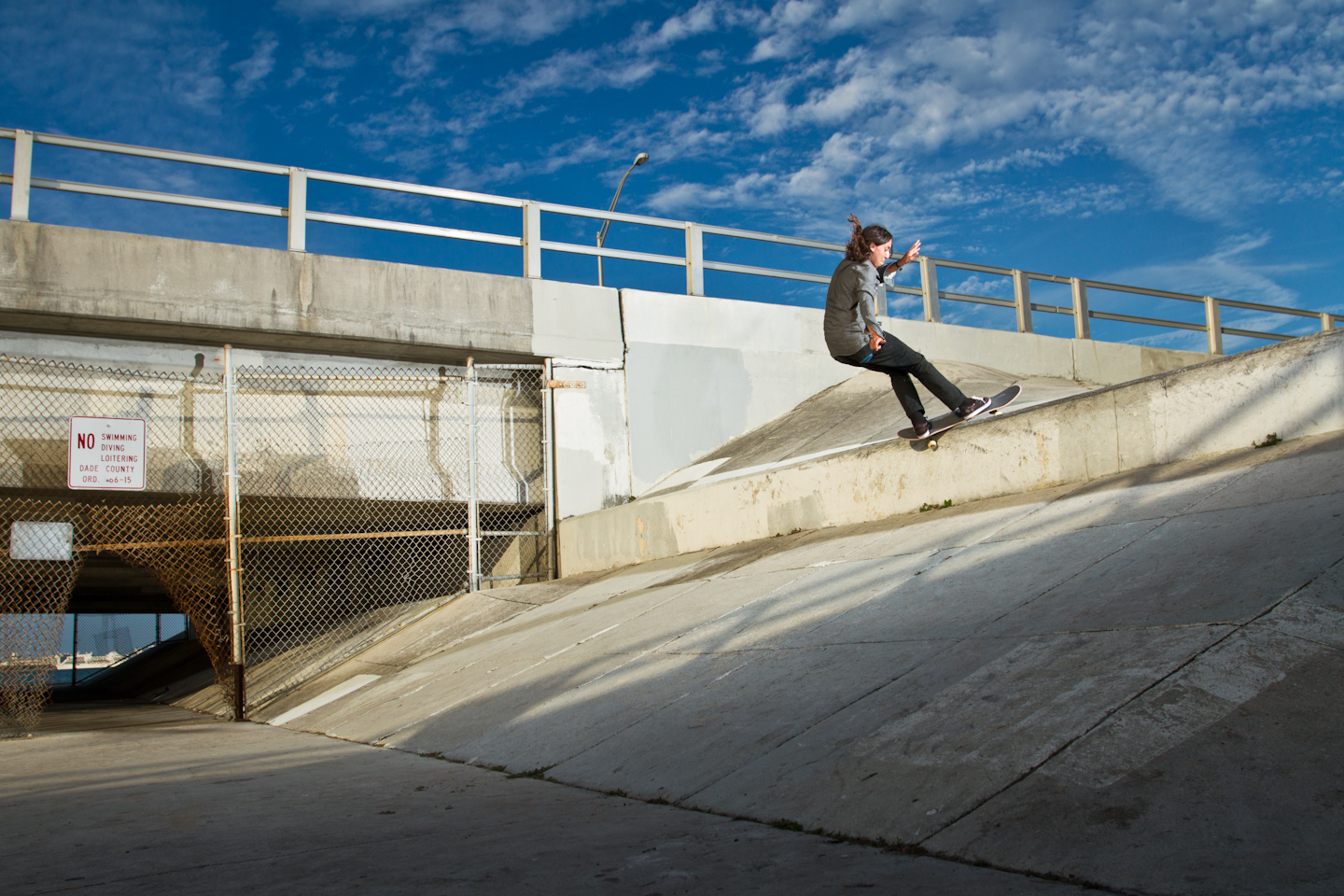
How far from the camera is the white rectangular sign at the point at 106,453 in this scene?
8.66 metres

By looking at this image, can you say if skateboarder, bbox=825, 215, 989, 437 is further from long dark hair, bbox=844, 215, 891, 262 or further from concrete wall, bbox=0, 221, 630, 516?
concrete wall, bbox=0, 221, 630, 516

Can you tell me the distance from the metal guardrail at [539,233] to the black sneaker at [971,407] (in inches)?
41.5

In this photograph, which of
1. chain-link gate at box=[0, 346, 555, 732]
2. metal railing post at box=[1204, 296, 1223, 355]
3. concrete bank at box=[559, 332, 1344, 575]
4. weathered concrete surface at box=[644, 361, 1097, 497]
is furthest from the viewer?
metal railing post at box=[1204, 296, 1223, 355]

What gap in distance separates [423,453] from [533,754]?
7870 millimetres

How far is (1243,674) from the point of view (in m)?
3.02

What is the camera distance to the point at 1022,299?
16094 mm

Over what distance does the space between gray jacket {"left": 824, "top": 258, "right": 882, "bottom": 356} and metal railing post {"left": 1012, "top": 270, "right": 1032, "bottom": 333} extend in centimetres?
1031

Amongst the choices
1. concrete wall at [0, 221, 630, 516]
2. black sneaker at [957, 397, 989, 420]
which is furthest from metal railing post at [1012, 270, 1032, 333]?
black sneaker at [957, 397, 989, 420]

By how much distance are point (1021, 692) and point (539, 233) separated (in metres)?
10.4

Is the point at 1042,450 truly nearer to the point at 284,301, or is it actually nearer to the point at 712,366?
the point at 712,366

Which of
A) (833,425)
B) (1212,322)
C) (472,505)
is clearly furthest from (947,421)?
(1212,322)

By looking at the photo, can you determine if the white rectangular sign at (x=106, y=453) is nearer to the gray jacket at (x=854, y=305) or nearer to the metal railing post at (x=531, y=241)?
the metal railing post at (x=531, y=241)

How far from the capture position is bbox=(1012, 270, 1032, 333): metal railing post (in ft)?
52.6

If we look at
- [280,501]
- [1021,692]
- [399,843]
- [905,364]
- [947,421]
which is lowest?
[399,843]
